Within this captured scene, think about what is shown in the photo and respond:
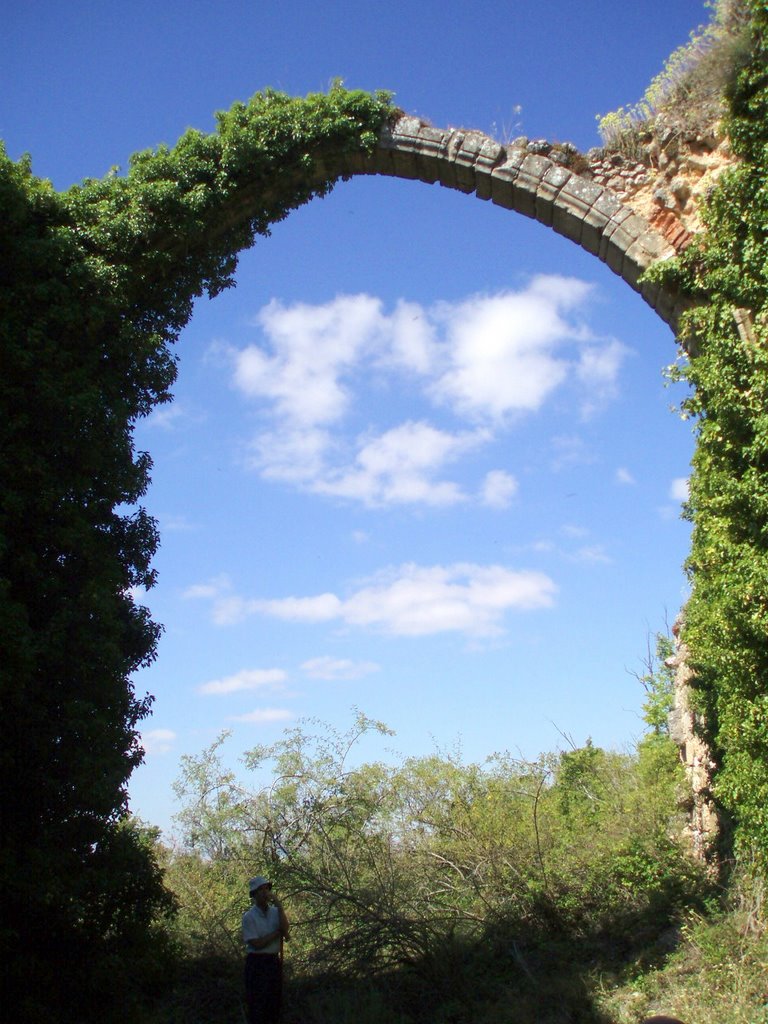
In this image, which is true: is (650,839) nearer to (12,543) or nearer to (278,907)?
(278,907)

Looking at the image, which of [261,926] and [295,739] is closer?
[261,926]

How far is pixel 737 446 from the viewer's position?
5195 millimetres

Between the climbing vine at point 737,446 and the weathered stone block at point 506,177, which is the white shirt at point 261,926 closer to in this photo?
the climbing vine at point 737,446

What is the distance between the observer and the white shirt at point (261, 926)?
18.8 feet

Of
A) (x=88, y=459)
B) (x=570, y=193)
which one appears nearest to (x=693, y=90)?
(x=570, y=193)

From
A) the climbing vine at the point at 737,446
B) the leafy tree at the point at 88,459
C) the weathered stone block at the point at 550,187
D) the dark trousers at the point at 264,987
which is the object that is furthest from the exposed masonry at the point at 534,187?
the dark trousers at the point at 264,987

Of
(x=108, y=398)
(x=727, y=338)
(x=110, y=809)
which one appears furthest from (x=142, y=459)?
(x=727, y=338)

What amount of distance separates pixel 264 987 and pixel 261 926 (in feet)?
1.25

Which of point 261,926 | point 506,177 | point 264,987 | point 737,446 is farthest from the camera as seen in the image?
point 506,177

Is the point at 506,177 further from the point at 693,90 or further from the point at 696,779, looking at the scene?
the point at 696,779

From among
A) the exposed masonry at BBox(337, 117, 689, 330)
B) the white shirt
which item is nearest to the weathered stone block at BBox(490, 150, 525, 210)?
the exposed masonry at BBox(337, 117, 689, 330)

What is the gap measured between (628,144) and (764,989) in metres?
6.18

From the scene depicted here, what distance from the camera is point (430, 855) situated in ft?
27.7

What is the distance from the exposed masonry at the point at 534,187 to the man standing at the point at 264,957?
5230 mm
